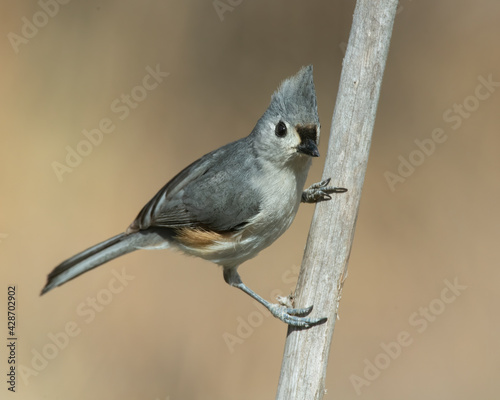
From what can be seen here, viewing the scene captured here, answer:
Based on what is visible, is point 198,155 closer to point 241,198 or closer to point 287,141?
point 241,198

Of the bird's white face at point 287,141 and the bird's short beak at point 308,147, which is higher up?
the bird's white face at point 287,141

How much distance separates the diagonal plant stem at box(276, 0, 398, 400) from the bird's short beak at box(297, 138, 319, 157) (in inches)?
3.4

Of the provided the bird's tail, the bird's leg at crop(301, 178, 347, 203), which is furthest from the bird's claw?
the bird's tail

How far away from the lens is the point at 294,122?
236 centimetres

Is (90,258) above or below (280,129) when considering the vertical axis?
below

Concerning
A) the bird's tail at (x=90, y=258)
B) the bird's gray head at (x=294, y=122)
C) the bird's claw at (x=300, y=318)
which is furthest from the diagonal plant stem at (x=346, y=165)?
the bird's tail at (x=90, y=258)

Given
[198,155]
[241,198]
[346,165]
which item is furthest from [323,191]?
[198,155]

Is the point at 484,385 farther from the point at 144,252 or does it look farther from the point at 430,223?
the point at 144,252

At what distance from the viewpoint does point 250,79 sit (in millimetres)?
4434

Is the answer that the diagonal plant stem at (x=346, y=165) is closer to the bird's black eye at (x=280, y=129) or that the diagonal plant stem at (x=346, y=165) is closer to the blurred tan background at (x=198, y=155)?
the bird's black eye at (x=280, y=129)

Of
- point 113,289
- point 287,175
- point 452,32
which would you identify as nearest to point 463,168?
point 452,32

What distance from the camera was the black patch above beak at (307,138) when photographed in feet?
7.57

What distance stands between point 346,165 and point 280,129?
36cm

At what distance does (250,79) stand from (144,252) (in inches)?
61.1
